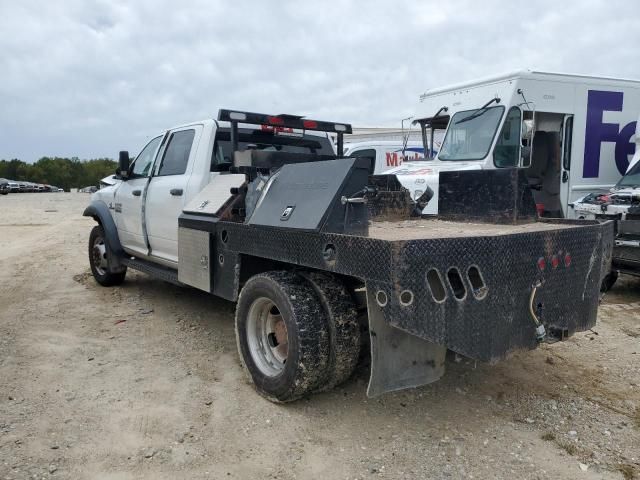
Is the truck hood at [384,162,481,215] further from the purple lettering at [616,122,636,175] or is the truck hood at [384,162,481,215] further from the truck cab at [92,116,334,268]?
the purple lettering at [616,122,636,175]

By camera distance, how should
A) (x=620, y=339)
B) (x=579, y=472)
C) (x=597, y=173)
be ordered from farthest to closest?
1. (x=597, y=173)
2. (x=620, y=339)
3. (x=579, y=472)

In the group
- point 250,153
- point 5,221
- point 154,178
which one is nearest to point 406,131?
point 154,178

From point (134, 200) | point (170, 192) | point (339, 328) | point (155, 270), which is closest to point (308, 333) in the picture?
point (339, 328)

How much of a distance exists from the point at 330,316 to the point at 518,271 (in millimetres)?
1159

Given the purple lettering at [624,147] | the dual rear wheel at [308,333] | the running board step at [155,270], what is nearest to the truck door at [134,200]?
the running board step at [155,270]

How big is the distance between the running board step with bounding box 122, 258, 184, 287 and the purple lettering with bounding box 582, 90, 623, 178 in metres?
6.48

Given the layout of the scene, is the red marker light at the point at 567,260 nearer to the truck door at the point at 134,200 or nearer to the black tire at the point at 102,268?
the truck door at the point at 134,200

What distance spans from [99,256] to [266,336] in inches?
165

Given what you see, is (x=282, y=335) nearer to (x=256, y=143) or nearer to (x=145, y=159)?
(x=256, y=143)

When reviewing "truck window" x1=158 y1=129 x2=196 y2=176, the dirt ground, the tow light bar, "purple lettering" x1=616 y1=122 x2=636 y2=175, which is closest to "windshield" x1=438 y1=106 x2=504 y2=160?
"purple lettering" x1=616 y1=122 x2=636 y2=175

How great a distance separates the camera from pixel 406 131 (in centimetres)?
1227

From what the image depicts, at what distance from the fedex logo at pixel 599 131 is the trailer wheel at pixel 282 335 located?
656cm

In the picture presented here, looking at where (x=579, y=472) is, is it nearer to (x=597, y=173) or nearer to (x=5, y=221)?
(x=597, y=173)

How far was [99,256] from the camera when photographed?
7164 mm
